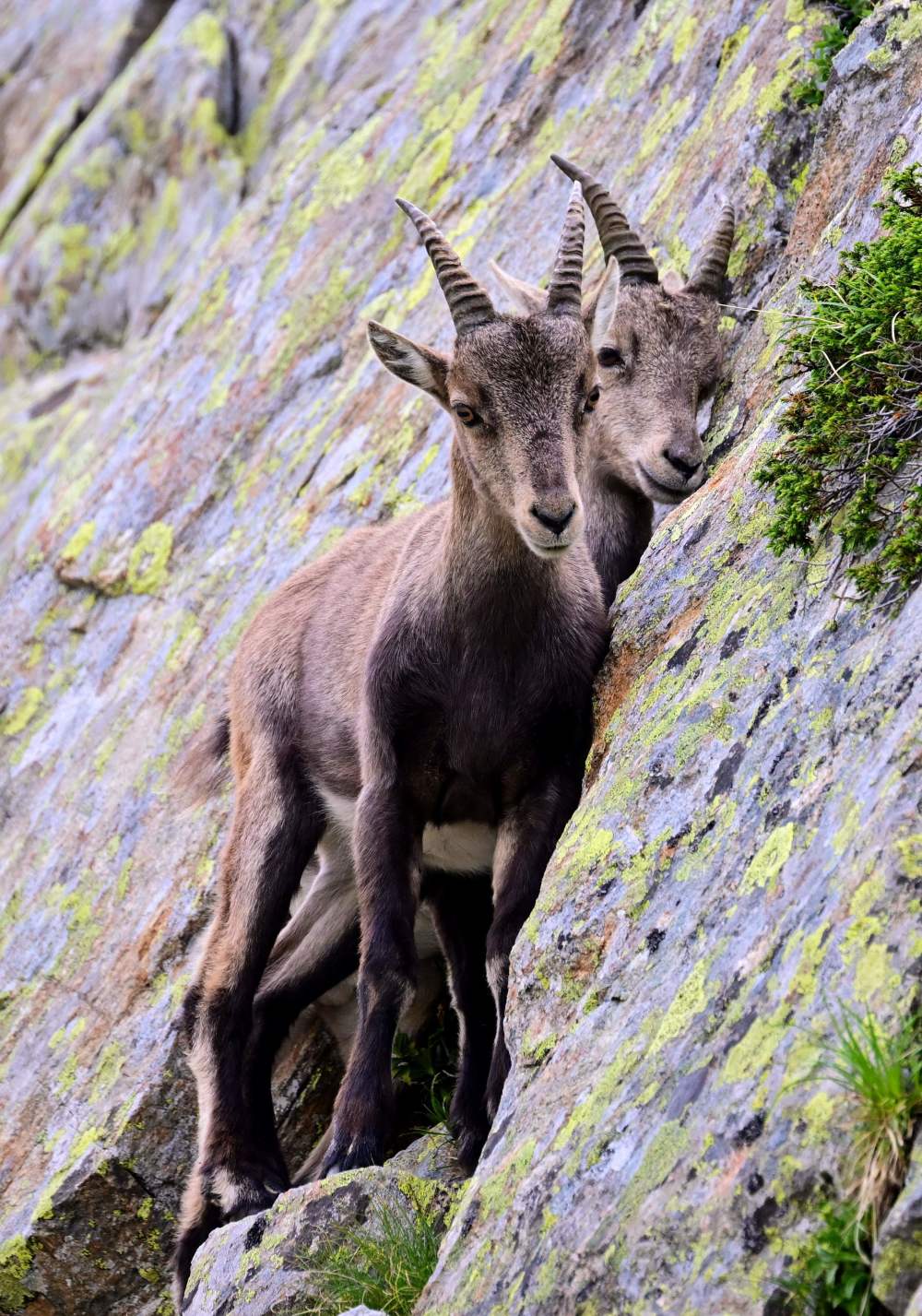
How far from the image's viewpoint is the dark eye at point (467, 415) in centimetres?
592

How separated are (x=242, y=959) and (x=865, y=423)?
3827mm

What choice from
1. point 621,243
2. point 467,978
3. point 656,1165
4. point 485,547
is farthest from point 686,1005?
point 621,243

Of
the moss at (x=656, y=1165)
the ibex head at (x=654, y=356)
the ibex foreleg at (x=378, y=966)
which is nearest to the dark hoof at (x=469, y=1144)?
the ibex foreleg at (x=378, y=966)

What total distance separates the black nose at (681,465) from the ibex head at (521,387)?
33.6 inches

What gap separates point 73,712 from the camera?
1052 centimetres

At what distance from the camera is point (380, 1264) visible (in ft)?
15.2

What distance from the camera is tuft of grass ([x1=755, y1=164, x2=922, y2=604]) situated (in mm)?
4148

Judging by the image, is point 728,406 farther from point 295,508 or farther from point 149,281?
point 149,281

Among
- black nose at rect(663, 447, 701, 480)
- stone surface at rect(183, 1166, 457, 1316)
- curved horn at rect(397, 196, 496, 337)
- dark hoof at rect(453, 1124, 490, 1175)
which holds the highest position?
curved horn at rect(397, 196, 496, 337)

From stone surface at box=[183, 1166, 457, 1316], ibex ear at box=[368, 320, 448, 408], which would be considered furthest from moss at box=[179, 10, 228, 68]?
stone surface at box=[183, 1166, 457, 1316]

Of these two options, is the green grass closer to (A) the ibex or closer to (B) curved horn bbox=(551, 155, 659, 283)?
(A) the ibex

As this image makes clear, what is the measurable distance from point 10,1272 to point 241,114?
1313cm

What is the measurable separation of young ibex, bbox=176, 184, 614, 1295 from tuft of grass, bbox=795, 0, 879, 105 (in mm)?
2052

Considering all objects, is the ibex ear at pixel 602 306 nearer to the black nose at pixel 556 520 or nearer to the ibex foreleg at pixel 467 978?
the black nose at pixel 556 520
